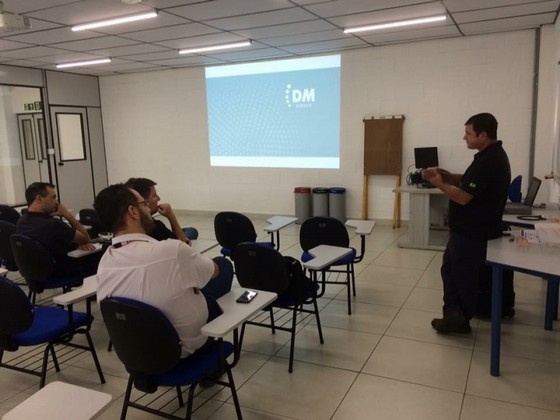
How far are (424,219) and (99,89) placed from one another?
24.0 feet

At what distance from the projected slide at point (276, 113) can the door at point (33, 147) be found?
3.23m

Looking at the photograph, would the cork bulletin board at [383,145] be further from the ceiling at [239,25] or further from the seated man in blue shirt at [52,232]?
the seated man in blue shirt at [52,232]

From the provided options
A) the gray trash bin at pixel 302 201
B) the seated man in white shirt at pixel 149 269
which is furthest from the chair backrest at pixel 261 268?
the gray trash bin at pixel 302 201

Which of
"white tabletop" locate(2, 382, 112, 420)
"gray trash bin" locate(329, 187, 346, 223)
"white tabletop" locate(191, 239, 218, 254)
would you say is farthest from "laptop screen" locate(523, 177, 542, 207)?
"white tabletop" locate(2, 382, 112, 420)

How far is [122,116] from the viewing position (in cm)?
927

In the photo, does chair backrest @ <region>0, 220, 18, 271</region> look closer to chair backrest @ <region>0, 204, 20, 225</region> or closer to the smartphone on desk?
chair backrest @ <region>0, 204, 20, 225</region>

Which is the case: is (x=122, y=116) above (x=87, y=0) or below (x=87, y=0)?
below

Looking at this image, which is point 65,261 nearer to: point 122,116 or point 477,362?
point 477,362

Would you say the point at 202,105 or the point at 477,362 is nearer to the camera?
the point at 477,362

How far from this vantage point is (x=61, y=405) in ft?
4.57

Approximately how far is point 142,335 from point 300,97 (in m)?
6.34

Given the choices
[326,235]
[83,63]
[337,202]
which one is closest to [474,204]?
[326,235]

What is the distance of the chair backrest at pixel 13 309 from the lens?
2.18 metres

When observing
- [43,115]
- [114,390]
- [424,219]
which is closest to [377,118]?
[424,219]
